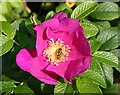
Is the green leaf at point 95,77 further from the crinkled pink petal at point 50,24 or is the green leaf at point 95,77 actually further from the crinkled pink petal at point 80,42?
the crinkled pink petal at point 50,24

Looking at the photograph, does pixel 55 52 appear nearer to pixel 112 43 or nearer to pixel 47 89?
pixel 47 89

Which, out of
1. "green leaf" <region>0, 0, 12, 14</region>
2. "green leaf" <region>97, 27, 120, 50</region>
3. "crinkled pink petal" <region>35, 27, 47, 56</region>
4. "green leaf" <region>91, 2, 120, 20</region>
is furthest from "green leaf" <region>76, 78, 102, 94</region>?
"green leaf" <region>0, 0, 12, 14</region>

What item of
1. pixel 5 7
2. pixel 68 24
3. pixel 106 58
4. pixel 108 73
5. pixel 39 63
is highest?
pixel 5 7

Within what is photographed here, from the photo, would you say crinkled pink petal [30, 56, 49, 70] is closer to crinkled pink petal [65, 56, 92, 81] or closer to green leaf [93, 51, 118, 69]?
crinkled pink petal [65, 56, 92, 81]

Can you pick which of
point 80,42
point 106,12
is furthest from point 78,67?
point 106,12

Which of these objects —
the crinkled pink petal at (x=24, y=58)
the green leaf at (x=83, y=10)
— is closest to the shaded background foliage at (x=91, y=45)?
the green leaf at (x=83, y=10)

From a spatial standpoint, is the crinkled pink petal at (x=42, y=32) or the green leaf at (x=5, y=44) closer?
the crinkled pink petal at (x=42, y=32)
